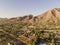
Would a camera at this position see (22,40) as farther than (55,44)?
Yes

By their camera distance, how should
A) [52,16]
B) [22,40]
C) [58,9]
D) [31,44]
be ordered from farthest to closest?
[58,9]
[52,16]
[22,40]
[31,44]

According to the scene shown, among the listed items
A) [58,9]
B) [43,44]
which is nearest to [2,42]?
[43,44]

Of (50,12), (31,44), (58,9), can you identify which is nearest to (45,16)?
(50,12)

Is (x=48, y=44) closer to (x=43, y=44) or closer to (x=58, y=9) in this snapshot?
(x=43, y=44)

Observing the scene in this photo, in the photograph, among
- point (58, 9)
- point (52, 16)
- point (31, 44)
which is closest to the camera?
point (31, 44)

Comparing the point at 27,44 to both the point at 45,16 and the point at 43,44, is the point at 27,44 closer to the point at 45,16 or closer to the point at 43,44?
the point at 43,44

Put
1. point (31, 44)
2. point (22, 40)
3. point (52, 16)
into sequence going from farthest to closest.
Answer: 1. point (52, 16)
2. point (22, 40)
3. point (31, 44)

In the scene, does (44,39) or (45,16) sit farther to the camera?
(45,16)

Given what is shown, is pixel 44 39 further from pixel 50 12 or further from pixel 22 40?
pixel 50 12
